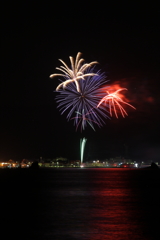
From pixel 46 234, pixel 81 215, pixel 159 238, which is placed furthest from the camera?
pixel 81 215

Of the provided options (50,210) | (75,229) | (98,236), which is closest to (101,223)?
(75,229)

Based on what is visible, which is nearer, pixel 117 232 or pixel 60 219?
pixel 117 232

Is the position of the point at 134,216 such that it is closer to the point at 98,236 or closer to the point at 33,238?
the point at 98,236

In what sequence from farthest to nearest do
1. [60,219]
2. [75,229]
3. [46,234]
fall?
[60,219] < [75,229] < [46,234]

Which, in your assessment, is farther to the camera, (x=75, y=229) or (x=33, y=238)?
(x=75, y=229)

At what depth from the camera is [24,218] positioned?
1953 cm

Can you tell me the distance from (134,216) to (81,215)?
11.2ft

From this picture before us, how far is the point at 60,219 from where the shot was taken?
19.5 meters

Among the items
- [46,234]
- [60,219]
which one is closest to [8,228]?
[46,234]

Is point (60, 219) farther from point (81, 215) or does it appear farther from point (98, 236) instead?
point (98, 236)

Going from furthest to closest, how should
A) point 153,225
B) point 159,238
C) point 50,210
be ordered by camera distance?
point 50,210
point 153,225
point 159,238

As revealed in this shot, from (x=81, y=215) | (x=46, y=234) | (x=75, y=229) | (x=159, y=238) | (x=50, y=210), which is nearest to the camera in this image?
(x=159, y=238)

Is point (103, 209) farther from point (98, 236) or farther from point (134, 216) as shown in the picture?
point (98, 236)

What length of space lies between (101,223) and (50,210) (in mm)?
6842
